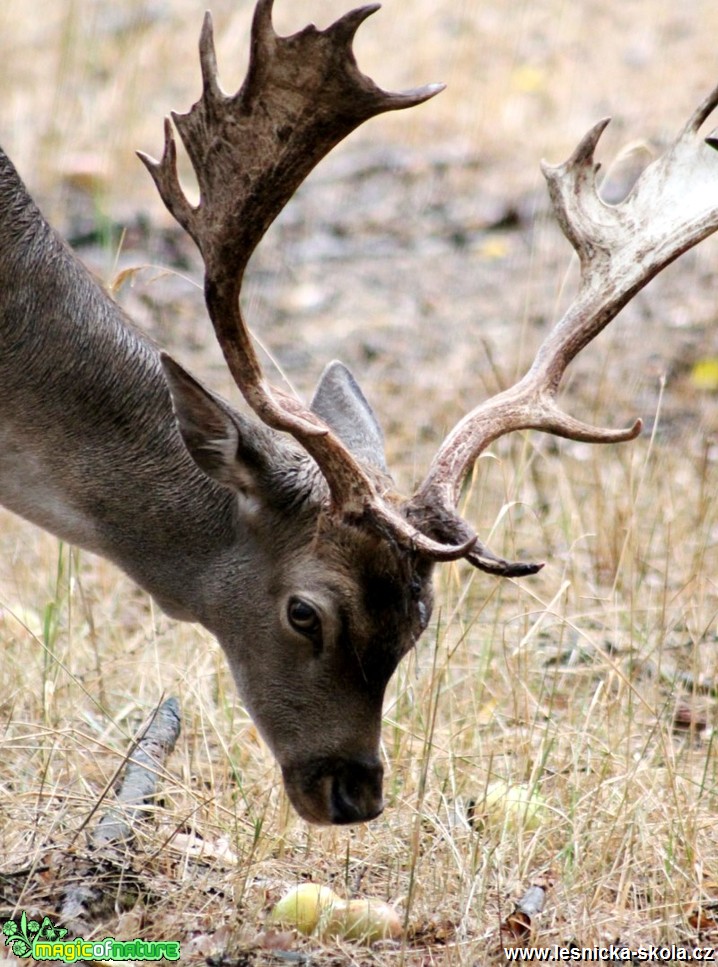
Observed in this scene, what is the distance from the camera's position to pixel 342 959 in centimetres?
424

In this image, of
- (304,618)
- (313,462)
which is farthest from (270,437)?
(304,618)

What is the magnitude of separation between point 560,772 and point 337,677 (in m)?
1.01

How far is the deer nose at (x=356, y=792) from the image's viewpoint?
450 cm

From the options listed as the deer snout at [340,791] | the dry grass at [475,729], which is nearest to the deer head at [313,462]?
the deer snout at [340,791]

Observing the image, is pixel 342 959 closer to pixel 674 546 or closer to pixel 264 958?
pixel 264 958

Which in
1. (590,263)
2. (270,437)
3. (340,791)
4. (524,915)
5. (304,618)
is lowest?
(524,915)

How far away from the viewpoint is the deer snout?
14.8ft

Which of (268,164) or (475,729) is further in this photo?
(475,729)

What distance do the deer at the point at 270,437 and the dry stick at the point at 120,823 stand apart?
47 centimetres

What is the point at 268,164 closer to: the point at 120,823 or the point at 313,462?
the point at 313,462

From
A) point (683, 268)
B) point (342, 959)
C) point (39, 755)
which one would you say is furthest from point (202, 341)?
point (342, 959)

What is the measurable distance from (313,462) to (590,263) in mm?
1098

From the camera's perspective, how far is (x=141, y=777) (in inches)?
195

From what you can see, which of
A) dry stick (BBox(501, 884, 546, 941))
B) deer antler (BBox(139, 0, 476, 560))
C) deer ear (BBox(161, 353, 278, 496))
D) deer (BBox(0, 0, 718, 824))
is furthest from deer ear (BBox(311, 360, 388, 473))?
dry stick (BBox(501, 884, 546, 941))
